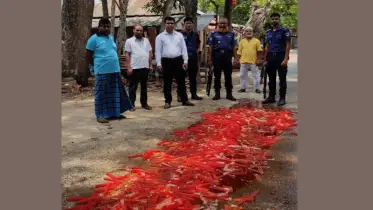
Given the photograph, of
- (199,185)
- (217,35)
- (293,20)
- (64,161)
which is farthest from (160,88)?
(293,20)

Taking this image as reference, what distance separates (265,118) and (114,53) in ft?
9.37

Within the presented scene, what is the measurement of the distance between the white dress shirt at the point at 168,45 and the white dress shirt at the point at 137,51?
352 mm

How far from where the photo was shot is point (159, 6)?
16750mm

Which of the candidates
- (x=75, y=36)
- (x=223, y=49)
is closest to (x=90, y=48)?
(x=223, y=49)

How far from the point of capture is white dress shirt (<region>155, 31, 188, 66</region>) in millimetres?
8070

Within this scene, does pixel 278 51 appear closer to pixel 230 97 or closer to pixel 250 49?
pixel 230 97

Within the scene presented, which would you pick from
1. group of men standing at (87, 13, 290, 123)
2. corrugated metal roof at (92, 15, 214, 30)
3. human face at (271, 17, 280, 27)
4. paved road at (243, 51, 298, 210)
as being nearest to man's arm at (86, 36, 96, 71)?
group of men standing at (87, 13, 290, 123)

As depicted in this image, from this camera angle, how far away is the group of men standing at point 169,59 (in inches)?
266

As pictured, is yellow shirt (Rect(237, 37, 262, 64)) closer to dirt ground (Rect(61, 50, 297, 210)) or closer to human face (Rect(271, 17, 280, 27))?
dirt ground (Rect(61, 50, 297, 210))

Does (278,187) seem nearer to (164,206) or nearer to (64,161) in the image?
(164,206)

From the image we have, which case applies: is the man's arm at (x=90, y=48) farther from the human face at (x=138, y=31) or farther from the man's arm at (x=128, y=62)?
the human face at (x=138, y=31)

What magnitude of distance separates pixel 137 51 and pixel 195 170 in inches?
162

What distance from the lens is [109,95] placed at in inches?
271

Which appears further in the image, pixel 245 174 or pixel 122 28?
pixel 122 28
